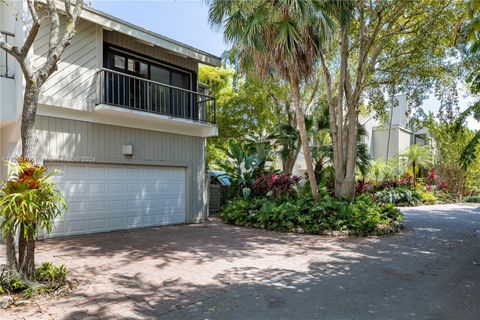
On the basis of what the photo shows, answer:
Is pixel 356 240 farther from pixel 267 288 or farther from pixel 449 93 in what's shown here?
pixel 449 93

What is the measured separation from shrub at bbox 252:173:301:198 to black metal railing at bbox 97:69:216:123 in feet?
10.7

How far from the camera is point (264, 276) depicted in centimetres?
632

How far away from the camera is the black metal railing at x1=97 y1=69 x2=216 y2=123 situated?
10.6 m

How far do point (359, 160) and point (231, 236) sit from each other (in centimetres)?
841

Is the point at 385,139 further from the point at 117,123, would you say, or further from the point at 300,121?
the point at 117,123

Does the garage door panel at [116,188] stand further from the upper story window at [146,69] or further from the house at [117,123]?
the upper story window at [146,69]

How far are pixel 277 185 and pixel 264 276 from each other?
7.82 meters

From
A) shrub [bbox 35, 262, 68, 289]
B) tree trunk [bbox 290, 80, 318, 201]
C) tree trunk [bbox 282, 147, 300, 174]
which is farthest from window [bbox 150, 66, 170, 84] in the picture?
shrub [bbox 35, 262, 68, 289]

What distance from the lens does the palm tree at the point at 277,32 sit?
10.1 meters

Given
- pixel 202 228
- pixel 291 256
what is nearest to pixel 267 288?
pixel 291 256

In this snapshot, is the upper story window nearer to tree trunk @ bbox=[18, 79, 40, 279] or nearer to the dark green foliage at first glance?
the dark green foliage

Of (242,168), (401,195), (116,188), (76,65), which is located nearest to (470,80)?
(242,168)

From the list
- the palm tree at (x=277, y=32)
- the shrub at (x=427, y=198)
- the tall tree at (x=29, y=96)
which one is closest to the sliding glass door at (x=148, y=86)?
the palm tree at (x=277, y=32)

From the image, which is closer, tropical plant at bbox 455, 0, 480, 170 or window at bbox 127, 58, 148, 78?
tropical plant at bbox 455, 0, 480, 170
